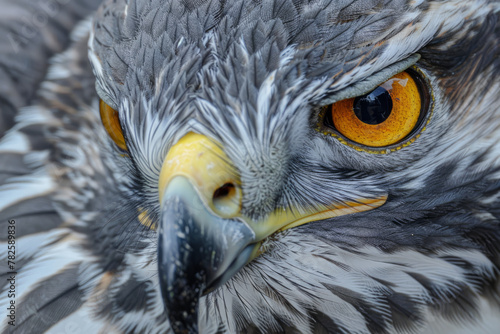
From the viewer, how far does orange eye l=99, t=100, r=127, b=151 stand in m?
2.00

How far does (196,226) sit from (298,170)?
1.33 ft

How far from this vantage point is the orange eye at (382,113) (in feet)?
5.50

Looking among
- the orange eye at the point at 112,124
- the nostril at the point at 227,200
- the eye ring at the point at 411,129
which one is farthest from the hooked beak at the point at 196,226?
the orange eye at the point at 112,124

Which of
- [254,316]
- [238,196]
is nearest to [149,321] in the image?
[254,316]

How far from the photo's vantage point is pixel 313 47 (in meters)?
1.60

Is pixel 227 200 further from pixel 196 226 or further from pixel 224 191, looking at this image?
pixel 196 226

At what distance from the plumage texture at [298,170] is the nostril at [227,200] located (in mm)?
34

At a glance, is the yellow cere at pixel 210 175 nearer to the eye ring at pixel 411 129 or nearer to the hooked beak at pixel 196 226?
the hooked beak at pixel 196 226

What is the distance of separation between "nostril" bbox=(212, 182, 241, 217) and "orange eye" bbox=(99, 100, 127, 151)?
57cm

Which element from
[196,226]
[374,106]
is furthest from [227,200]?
[374,106]

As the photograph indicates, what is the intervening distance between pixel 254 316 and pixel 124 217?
1.90ft

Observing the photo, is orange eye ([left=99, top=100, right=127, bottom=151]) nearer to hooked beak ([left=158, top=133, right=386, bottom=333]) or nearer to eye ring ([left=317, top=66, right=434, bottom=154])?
hooked beak ([left=158, top=133, right=386, bottom=333])

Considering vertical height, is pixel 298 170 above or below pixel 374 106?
below

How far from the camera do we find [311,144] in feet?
5.65
